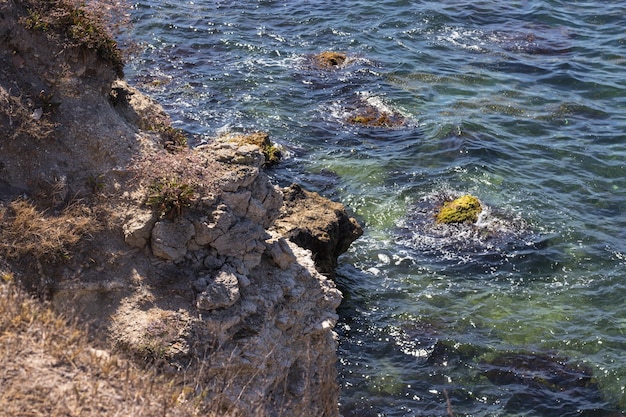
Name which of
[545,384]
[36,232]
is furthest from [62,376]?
[545,384]

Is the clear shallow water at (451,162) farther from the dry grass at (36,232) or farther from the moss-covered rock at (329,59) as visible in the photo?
the dry grass at (36,232)

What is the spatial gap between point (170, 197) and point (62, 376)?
3.24 metres

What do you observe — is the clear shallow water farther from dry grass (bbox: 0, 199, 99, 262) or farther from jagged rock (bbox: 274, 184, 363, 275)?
dry grass (bbox: 0, 199, 99, 262)

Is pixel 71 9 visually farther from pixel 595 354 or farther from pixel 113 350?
pixel 595 354

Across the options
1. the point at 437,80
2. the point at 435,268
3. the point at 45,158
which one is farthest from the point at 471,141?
the point at 45,158

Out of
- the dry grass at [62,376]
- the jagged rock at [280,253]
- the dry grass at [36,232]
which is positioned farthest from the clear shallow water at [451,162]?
the dry grass at [36,232]

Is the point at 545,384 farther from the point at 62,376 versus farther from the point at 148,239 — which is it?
the point at 62,376

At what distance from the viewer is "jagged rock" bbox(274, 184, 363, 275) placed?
17281 mm

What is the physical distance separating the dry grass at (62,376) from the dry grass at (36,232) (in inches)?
21.8

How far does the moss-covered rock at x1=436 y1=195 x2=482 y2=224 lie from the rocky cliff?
9159 mm

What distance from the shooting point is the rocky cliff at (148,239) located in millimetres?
10484

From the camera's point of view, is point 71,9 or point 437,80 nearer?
point 71,9

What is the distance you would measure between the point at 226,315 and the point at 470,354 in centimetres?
772

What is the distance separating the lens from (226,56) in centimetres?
3117
